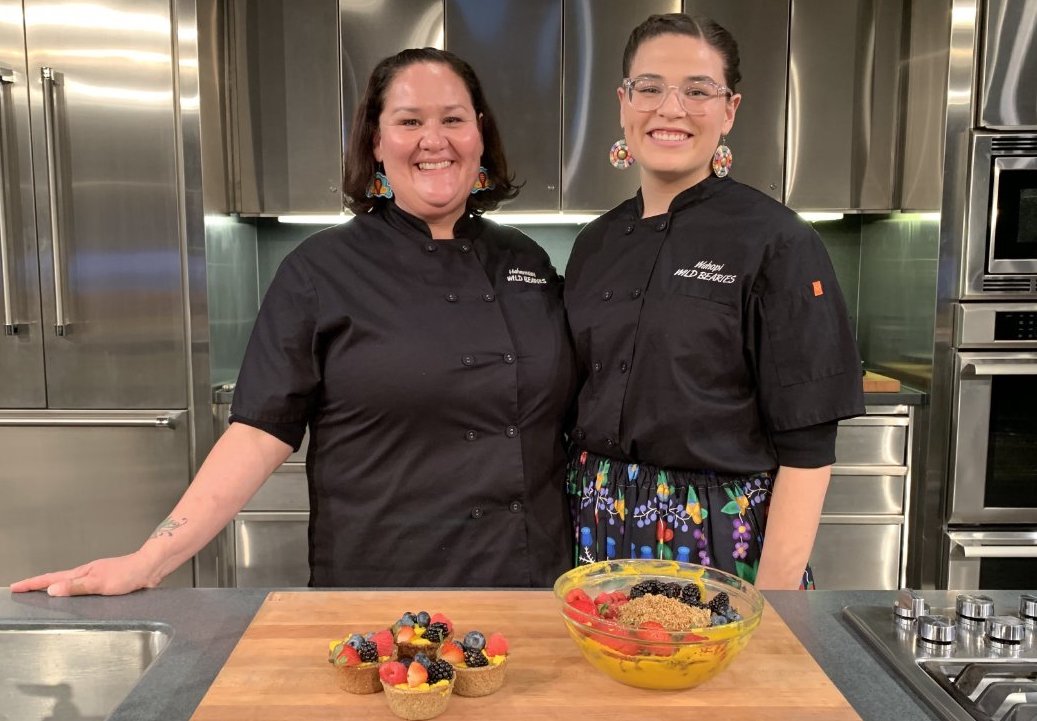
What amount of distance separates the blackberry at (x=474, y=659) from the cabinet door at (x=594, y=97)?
2.37 m

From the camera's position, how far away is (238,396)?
4.75 ft

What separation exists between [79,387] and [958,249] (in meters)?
2.82

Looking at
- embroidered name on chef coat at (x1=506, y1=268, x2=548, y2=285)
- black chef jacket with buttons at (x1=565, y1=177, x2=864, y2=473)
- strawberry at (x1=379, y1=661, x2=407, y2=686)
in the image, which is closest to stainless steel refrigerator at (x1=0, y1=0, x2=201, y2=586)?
embroidered name on chef coat at (x1=506, y1=268, x2=548, y2=285)

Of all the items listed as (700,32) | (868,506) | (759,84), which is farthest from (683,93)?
(868,506)

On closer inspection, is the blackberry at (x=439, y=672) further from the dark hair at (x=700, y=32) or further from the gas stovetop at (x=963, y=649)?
the dark hair at (x=700, y=32)

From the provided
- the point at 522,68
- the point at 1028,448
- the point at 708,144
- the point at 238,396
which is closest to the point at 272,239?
the point at 522,68

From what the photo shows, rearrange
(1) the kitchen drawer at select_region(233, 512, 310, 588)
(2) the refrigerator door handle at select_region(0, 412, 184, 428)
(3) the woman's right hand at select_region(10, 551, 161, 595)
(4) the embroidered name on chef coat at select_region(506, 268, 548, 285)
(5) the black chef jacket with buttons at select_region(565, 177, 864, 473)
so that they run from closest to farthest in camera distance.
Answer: (3) the woman's right hand at select_region(10, 551, 161, 595) < (5) the black chef jacket with buttons at select_region(565, 177, 864, 473) < (4) the embroidered name on chef coat at select_region(506, 268, 548, 285) < (2) the refrigerator door handle at select_region(0, 412, 184, 428) < (1) the kitchen drawer at select_region(233, 512, 310, 588)

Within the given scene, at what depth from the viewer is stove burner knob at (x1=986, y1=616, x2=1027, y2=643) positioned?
98cm

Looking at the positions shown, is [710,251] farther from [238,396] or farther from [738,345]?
[238,396]

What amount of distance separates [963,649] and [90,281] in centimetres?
263

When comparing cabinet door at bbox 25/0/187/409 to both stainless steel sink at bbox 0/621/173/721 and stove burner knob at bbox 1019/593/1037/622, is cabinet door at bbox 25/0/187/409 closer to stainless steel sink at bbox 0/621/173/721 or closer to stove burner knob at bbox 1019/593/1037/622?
stainless steel sink at bbox 0/621/173/721

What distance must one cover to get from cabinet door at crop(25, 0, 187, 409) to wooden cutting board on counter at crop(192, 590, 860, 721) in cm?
196

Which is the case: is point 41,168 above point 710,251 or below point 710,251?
above

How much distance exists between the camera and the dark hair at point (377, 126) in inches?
60.2
